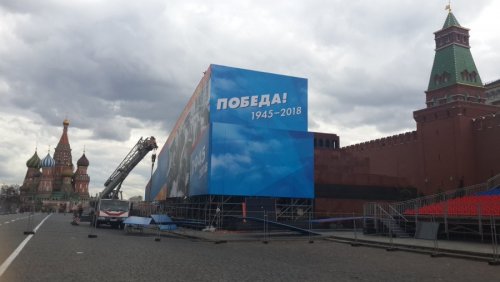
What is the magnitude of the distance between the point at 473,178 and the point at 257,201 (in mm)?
33661

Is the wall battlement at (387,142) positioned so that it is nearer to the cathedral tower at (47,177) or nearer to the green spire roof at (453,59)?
the green spire roof at (453,59)

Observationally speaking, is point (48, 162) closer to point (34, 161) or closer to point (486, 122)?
point (34, 161)

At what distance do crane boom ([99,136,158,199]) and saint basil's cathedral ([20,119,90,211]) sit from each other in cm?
7902

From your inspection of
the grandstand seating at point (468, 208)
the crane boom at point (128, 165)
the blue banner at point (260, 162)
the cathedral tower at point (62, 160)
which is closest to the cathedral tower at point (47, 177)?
the cathedral tower at point (62, 160)

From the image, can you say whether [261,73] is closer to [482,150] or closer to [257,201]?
[257,201]

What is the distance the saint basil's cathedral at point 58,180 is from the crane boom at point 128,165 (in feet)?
259

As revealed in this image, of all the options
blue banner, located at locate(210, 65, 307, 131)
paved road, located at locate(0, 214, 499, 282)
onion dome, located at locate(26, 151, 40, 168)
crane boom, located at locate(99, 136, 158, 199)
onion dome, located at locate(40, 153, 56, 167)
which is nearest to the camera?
paved road, located at locate(0, 214, 499, 282)

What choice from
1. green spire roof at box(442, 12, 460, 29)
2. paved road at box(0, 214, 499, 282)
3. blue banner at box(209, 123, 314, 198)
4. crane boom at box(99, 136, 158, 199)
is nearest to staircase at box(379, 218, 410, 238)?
paved road at box(0, 214, 499, 282)

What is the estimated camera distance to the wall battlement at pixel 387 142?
67438mm

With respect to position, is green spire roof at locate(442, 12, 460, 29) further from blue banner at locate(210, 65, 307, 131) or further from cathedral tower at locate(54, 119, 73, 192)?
cathedral tower at locate(54, 119, 73, 192)

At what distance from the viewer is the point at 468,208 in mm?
25891

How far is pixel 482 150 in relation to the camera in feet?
186

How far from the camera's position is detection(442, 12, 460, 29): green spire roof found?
66.9m

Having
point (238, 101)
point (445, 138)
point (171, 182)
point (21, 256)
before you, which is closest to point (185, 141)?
point (171, 182)
